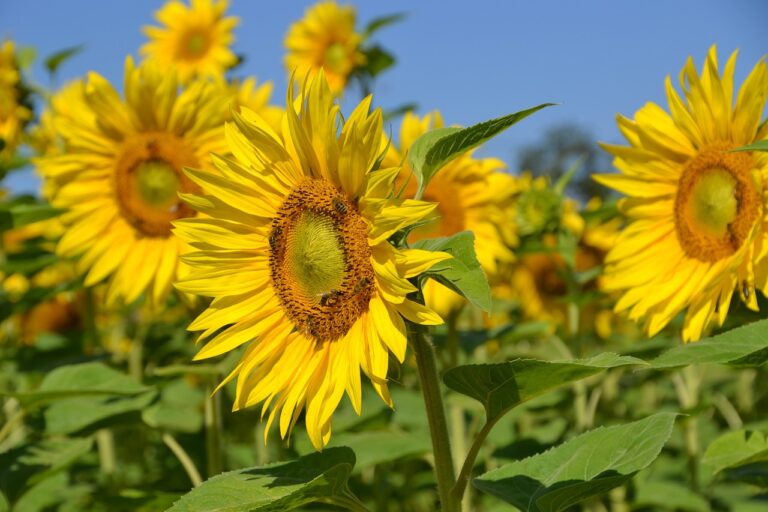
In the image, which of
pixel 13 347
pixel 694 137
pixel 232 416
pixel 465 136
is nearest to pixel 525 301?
pixel 232 416

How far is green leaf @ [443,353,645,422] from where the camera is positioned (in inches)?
57.7

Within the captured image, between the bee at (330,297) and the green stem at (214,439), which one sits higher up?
the bee at (330,297)

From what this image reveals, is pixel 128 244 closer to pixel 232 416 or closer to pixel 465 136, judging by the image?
pixel 232 416

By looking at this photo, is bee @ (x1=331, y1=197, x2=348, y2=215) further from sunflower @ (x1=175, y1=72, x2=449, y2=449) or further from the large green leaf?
the large green leaf

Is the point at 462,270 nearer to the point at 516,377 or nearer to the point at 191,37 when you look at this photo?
the point at 516,377

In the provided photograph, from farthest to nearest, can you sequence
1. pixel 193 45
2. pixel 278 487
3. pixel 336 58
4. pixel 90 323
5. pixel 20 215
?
pixel 193 45 < pixel 336 58 < pixel 90 323 < pixel 20 215 < pixel 278 487

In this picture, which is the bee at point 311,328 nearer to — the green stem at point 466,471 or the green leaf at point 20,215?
the green stem at point 466,471

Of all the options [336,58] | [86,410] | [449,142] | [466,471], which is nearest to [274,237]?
[449,142]

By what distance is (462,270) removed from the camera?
1.55 meters

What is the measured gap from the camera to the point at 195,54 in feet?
18.1

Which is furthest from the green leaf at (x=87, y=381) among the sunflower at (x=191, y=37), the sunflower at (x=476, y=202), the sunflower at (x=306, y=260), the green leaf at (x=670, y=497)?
the sunflower at (x=191, y=37)

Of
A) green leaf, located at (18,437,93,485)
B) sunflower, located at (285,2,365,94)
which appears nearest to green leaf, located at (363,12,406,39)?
sunflower, located at (285,2,365,94)

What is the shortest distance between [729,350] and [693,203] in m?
0.81

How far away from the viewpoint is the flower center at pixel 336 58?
5.31 m
